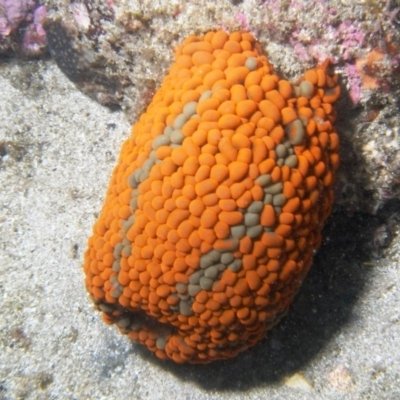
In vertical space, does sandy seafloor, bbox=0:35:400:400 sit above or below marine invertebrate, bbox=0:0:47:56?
below

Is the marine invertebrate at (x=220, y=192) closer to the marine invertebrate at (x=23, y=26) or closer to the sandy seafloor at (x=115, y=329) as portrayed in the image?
the sandy seafloor at (x=115, y=329)

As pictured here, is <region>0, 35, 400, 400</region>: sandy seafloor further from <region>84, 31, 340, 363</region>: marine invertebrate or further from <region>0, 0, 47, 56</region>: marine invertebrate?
<region>0, 0, 47, 56</region>: marine invertebrate

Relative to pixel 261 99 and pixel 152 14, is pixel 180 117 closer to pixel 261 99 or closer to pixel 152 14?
pixel 261 99

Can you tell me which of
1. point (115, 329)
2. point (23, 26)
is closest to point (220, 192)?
point (115, 329)

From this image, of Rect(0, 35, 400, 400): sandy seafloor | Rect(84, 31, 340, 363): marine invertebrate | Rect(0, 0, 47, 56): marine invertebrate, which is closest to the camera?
Rect(84, 31, 340, 363): marine invertebrate

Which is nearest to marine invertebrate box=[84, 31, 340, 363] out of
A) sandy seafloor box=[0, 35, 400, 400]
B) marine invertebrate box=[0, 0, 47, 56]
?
sandy seafloor box=[0, 35, 400, 400]

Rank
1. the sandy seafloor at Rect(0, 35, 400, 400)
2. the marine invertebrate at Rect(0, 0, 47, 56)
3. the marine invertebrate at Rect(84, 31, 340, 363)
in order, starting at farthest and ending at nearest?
1. the marine invertebrate at Rect(0, 0, 47, 56)
2. the sandy seafloor at Rect(0, 35, 400, 400)
3. the marine invertebrate at Rect(84, 31, 340, 363)

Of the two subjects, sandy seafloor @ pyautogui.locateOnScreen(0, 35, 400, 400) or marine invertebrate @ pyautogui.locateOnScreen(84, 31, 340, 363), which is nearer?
marine invertebrate @ pyautogui.locateOnScreen(84, 31, 340, 363)
